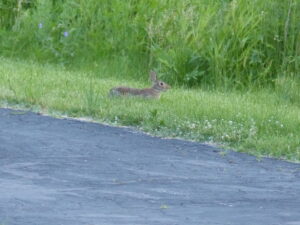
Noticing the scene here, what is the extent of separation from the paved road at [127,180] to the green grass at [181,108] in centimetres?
34

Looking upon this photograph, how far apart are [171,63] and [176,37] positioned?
1.68ft

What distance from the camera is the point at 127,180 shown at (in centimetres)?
Answer: 828

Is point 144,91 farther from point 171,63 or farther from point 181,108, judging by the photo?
point 171,63

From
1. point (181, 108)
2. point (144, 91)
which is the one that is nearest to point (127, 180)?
point (181, 108)

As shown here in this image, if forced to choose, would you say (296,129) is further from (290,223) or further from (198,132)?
(290,223)

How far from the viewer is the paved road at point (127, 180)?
6988 mm

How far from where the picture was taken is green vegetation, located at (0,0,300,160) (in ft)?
35.6

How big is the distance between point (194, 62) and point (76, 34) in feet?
7.68

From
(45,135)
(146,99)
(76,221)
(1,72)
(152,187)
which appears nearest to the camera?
(76,221)

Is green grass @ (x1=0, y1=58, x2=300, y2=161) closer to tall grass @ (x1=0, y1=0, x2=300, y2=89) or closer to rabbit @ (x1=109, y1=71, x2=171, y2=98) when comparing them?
rabbit @ (x1=109, y1=71, x2=171, y2=98)

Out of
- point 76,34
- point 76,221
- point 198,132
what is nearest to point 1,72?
point 76,34

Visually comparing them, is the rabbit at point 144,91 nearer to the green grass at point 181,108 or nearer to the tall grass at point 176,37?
the green grass at point 181,108

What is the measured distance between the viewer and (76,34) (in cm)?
1539

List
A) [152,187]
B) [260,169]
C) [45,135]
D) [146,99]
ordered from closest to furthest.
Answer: [152,187] < [260,169] < [45,135] < [146,99]
